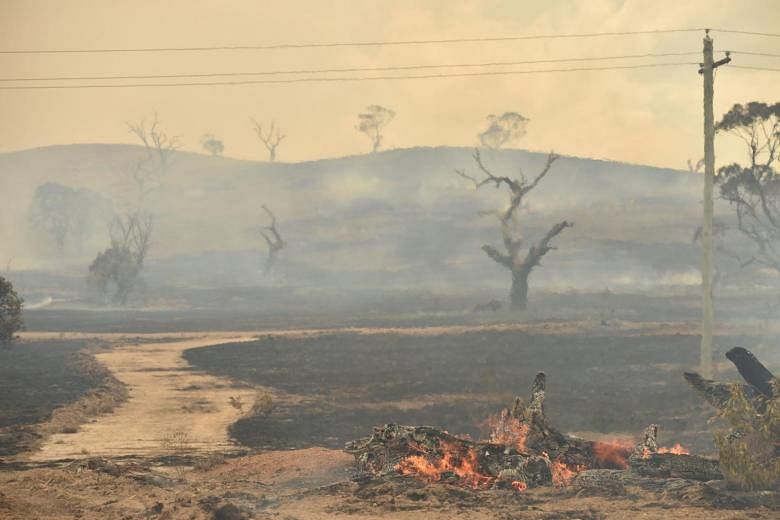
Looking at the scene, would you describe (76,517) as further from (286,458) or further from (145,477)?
(286,458)

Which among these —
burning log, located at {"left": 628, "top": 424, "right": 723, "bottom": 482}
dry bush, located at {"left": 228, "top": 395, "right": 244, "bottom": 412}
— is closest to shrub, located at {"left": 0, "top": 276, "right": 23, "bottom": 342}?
dry bush, located at {"left": 228, "top": 395, "right": 244, "bottom": 412}

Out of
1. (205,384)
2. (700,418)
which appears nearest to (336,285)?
(205,384)

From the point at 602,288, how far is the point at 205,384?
209 ft

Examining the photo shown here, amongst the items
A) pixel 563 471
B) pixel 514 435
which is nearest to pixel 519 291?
pixel 514 435

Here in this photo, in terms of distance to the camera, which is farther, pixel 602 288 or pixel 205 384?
pixel 602 288

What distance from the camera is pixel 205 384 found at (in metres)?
34.8

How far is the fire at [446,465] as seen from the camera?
16.7 meters

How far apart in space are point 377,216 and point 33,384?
353 ft

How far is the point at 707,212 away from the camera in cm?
2502

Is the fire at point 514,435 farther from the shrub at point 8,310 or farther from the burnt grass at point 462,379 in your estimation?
the shrub at point 8,310

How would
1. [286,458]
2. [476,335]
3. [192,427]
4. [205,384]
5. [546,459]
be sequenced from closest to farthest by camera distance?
[546,459] < [286,458] < [192,427] < [205,384] < [476,335]

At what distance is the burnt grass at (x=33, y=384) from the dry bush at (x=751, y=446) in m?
15.3

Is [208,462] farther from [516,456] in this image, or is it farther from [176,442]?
[516,456]

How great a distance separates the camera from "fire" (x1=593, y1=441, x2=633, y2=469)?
17859 mm
